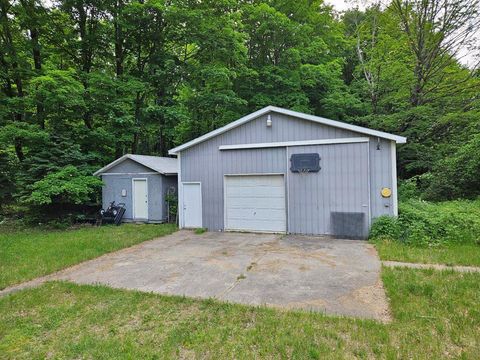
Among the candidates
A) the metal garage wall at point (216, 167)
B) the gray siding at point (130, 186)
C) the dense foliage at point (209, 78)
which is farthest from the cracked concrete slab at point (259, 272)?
the dense foliage at point (209, 78)

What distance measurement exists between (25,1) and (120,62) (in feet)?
14.6

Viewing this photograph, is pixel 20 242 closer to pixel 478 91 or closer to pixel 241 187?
pixel 241 187

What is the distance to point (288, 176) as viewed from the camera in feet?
28.5

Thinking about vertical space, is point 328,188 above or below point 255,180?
below

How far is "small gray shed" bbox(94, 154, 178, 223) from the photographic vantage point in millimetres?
10953

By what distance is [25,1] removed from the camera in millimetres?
12539

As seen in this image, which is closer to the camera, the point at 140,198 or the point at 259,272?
the point at 259,272

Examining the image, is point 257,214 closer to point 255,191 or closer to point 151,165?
point 255,191

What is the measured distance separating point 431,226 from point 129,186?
32.7ft

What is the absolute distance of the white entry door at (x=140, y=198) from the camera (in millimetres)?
11188

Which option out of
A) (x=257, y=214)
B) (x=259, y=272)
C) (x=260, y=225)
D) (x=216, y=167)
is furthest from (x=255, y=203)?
(x=259, y=272)

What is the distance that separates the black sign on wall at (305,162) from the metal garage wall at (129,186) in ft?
16.8

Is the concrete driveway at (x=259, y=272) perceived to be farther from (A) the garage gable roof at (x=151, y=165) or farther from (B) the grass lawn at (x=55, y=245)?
(A) the garage gable roof at (x=151, y=165)

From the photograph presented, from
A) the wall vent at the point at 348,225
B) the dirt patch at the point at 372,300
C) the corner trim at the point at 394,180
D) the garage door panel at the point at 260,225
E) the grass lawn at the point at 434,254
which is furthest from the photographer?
the garage door panel at the point at 260,225
